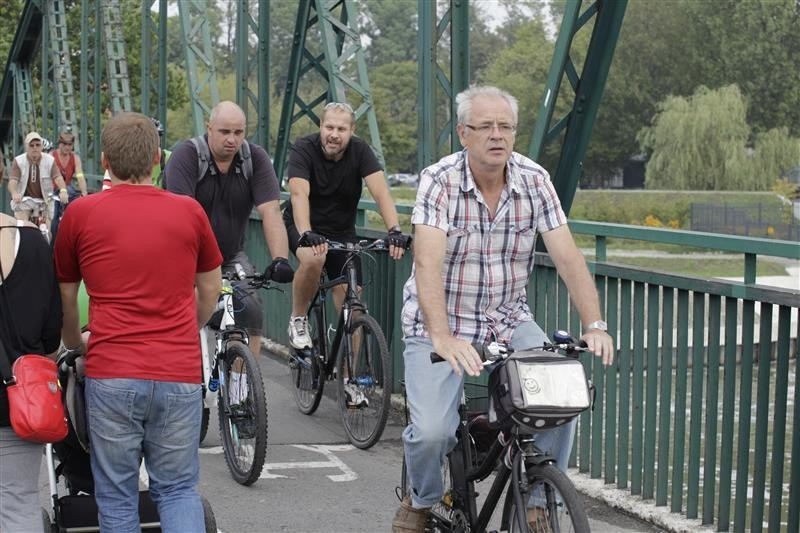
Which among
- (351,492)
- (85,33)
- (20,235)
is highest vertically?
(85,33)

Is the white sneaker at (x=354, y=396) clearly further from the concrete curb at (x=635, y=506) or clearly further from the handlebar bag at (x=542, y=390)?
the handlebar bag at (x=542, y=390)

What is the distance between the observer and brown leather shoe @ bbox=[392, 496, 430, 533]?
4480 millimetres

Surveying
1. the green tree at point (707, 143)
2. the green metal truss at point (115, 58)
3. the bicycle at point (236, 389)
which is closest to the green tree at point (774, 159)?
the green tree at point (707, 143)

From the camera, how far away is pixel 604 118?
86.3 meters

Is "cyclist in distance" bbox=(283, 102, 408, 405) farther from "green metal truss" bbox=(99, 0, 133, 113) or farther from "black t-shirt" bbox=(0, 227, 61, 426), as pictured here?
"green metal truss" bbox=(99, 0, 133, 113)

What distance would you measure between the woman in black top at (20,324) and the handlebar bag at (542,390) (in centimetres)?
132

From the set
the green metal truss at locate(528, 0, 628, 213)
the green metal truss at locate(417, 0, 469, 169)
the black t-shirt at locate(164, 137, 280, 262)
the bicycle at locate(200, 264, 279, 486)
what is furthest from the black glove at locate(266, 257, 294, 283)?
the green metal truss at locate(417, 0, 469, 169)

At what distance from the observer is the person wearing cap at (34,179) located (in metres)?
15.4

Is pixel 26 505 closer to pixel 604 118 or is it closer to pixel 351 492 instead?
pixel 351 492

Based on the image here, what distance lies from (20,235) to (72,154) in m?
13.2

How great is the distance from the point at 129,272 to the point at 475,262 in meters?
1.16

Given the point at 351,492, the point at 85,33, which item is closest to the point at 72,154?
the point at 85,33

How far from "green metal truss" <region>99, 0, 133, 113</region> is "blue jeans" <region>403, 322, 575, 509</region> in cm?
1456

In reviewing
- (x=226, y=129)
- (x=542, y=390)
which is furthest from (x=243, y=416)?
(x=542, y=390)
